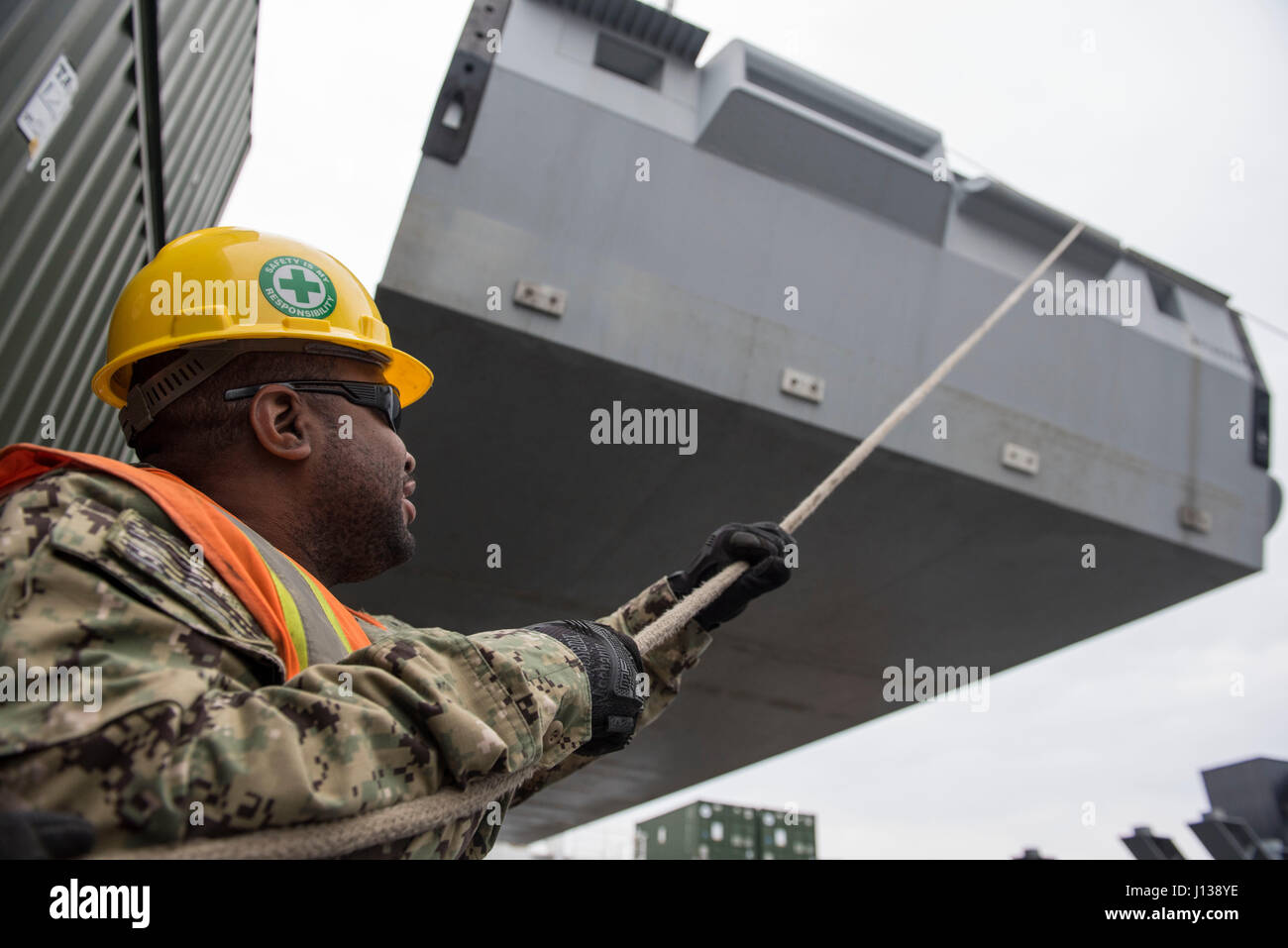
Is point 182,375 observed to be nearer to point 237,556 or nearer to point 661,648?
point 237,556

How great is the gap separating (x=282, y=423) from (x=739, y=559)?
1382 mm

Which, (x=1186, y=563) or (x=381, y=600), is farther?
(x=381, y=600)

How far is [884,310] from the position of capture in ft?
16.6

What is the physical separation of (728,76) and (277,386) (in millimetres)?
3998

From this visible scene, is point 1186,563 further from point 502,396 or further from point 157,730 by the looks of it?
point 157,730

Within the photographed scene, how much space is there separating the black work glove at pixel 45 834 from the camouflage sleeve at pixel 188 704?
0.12ft

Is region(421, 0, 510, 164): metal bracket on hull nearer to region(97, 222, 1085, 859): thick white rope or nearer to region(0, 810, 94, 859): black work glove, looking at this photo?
region(97, 222, 1085, 859): thick white rope

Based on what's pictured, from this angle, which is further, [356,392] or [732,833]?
[732,833]

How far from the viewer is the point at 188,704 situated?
0.94 metres

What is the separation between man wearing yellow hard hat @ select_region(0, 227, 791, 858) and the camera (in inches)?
35.2

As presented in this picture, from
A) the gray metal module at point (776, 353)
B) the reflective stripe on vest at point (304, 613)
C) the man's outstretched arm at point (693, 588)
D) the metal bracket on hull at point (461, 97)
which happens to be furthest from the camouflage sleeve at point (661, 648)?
the metal bracket on hull at point (461, 97)

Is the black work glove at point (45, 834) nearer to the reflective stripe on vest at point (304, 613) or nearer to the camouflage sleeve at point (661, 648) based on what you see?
the reflective stripe on vest at point (304, 613)

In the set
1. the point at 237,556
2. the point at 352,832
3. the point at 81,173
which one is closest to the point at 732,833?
the point at 81,173
